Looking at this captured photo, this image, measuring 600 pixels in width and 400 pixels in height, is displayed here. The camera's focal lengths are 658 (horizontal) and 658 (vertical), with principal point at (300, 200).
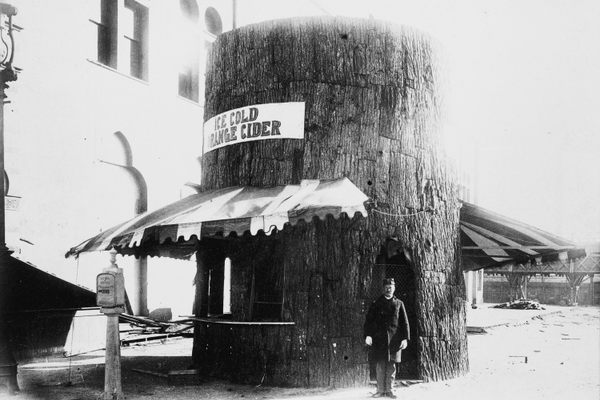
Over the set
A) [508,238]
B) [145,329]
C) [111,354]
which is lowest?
[145,329]

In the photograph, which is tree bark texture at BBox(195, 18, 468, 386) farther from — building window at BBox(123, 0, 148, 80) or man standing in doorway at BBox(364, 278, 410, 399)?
building window at BBox(123, 0, 148, 80)

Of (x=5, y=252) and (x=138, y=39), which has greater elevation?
(x=138, y=39)

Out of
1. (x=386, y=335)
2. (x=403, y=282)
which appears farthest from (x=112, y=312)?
(x=403, y=282)

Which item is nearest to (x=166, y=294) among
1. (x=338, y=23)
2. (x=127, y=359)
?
(x=127, y=359)

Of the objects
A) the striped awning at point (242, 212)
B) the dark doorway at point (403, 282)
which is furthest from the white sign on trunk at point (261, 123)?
the dark doorway at point (403, 282)

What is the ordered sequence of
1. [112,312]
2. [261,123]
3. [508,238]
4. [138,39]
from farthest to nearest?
[138,39] < [508,238] < [261,123] < [112,312]

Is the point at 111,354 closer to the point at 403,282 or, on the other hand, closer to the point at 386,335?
the point at 386,335

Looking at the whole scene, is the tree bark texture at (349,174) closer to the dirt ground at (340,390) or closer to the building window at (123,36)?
the dirt ground at (340,390)

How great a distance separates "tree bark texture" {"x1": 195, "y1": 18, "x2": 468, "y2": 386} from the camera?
934 centimetres

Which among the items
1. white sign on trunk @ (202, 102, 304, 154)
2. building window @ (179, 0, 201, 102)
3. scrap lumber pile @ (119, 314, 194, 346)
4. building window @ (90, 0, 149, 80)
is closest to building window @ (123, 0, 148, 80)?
building window @ (90, 0, 149, 80)

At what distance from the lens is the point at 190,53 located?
63.6 feet

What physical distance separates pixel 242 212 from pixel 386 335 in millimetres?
2517

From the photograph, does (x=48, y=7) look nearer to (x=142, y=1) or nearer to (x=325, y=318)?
(x=142, y=1)

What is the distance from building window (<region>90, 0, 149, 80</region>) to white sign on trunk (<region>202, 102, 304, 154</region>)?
21.3ft
